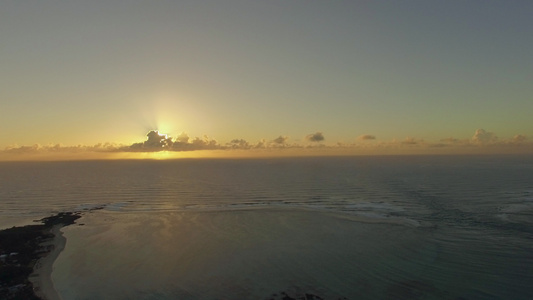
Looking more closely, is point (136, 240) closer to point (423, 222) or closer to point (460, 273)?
point (460, 273)

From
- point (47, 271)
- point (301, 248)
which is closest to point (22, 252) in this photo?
point (47, 271)

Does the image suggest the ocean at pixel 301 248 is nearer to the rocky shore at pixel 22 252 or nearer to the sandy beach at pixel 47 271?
the sandy beach at pixel 47 271

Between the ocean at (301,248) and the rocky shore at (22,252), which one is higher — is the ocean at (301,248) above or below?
below

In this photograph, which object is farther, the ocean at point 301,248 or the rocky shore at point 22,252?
the rocky shore at point 22,252

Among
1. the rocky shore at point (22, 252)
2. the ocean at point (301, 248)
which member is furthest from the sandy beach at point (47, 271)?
the ocean at point (301, 248)

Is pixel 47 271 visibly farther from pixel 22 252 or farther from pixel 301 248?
pixel 301 248

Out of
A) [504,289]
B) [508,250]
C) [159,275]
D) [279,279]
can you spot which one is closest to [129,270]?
[159,275]
